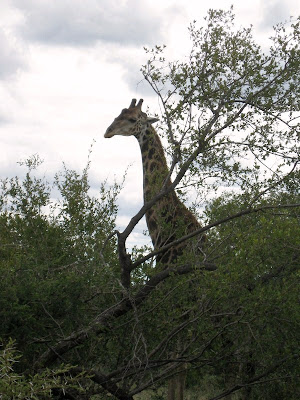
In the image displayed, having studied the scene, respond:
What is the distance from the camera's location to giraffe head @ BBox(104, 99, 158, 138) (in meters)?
11.1

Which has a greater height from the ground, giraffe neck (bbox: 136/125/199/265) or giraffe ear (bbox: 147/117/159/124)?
giraffe ear (bbox: 147/117/159/124)

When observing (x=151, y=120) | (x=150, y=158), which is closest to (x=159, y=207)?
(x=150, y=158)

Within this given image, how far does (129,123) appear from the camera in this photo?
11.2m

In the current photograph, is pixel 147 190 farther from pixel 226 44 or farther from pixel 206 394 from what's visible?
pixel 206 394

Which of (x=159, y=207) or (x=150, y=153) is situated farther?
(x=150, y=153)

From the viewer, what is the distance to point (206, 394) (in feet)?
42.5

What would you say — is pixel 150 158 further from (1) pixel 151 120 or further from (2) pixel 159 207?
(2) pixel 159 207

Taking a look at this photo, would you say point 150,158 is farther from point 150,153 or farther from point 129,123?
point 129,123

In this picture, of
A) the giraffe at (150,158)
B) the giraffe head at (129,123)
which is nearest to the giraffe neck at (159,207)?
the giraffe at (150,158)

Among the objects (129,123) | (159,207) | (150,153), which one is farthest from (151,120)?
(159,207)

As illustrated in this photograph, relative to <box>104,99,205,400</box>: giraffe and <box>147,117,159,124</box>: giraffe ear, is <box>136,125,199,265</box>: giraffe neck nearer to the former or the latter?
<box>104,99,205,400</box>: giraffe

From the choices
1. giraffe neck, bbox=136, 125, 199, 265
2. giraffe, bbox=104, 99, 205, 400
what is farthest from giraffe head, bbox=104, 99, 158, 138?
giraffe neck, bbox=136, 125, 199, 265

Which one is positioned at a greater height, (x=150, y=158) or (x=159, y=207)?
(x=150, y=158)

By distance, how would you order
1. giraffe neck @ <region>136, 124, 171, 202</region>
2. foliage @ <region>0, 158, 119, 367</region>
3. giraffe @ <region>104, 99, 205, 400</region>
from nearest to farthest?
1. foliage @ <region>0, 158, 119, 367</region>
2. giraffe @ <region>104, 99, 205, 400</region>
3. giraffe neck @ <region>136, 124, 171, 202</region>
